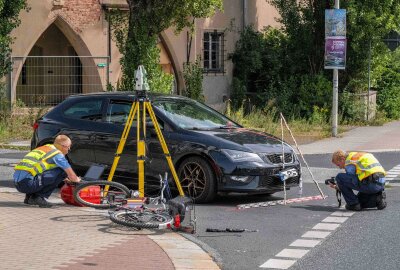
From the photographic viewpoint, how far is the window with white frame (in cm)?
3341

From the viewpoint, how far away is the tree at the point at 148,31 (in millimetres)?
24625

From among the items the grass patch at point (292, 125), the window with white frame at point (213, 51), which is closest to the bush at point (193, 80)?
the window with white frame at point (213, 51)

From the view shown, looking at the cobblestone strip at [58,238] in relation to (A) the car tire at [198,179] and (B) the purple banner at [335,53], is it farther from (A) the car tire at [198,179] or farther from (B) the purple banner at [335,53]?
(B) the purple banner at [335,53]

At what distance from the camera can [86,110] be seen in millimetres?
14633

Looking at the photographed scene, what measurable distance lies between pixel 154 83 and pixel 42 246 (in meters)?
15.6

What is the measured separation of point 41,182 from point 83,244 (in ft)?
8.67

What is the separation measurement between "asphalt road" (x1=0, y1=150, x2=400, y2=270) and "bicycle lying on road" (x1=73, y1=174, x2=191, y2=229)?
0.36 m

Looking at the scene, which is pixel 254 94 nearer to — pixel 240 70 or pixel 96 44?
pixel 240 70

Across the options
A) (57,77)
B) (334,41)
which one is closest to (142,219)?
(334,41)

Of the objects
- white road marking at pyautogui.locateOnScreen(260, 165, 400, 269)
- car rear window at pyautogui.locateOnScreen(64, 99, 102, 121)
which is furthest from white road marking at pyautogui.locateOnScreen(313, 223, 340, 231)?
car rear window at pyautogui.locateOnScreen(64, 99, 102, 121)

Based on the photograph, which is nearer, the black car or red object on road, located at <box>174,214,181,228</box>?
red object on road, located at <box>174,214,181,228</box>

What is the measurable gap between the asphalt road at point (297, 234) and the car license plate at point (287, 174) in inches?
16.3

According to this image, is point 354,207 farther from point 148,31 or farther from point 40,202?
point 148,31

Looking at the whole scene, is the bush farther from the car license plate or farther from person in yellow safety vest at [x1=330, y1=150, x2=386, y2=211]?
person in yellow safety vest at [x1=330, y1=150, x2=386, y2=211]
